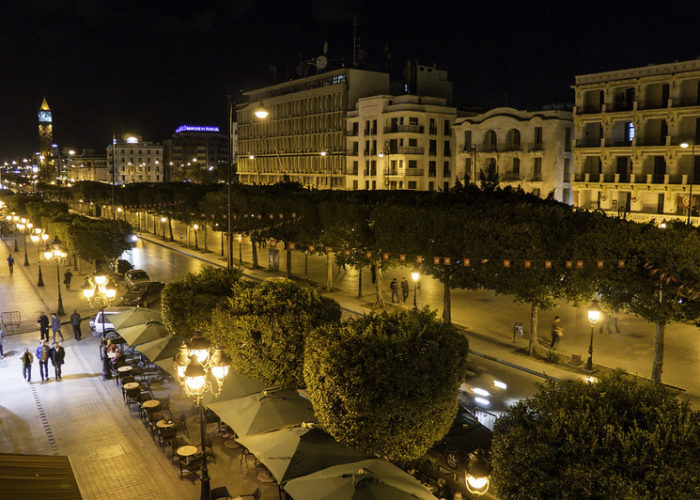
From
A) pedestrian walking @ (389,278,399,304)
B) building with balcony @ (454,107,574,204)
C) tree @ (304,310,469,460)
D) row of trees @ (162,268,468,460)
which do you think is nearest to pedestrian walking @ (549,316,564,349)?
pedestrian walking @ (389,278,399,304)

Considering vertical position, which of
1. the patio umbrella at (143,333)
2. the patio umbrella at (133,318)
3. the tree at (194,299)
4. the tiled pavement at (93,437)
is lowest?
the tiled pavement at (93,437)

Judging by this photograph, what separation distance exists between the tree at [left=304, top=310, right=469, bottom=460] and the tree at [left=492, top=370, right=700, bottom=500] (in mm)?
3365

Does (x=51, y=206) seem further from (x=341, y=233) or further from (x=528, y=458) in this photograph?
(x=528, y=458)

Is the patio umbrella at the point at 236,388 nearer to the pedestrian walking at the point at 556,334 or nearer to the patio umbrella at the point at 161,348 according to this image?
the patio umbrella at the point at 161,348

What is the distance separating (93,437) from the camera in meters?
17.8

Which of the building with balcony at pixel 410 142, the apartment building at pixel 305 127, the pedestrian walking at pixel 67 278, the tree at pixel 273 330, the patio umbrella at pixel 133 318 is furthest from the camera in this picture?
the apartment building at pixel 305 127

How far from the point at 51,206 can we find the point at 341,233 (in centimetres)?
4370

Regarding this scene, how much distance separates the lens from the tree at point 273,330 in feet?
56.5

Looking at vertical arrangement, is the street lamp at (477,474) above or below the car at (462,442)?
above

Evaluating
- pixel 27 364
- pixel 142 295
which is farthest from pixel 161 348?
pixel 142 295

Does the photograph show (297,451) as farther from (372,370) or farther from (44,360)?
(44,360)

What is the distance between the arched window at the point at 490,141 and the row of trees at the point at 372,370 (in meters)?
52.3

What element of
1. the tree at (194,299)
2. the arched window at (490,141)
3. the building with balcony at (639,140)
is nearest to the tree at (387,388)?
the tree at (194,299)

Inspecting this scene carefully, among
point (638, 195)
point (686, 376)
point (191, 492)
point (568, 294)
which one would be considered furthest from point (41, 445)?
point (638, 195)
